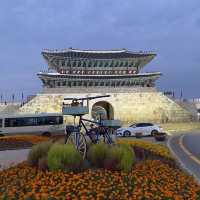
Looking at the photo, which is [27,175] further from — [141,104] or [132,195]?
[141,104]

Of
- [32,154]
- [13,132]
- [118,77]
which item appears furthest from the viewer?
[118,77]

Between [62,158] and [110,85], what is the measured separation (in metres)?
75.6

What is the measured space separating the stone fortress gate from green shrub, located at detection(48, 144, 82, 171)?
68.3 m

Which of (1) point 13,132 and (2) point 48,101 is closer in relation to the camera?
(1) point 13,132

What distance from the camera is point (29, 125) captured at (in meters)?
37.8

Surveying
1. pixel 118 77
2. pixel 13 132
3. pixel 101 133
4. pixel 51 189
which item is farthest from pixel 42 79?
pixel 51 189

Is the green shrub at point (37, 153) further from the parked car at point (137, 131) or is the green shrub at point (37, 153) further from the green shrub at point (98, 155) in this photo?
the parked car at point (137, 131)

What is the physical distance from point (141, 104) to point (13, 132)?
4915cm

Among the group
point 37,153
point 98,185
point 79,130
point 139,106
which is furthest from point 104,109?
point 98,185

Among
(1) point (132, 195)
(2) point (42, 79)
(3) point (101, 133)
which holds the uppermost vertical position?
(2) point (42, 79)

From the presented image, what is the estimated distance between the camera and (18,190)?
8844 millimetres

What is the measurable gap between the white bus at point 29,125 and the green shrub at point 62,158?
88.3 ft

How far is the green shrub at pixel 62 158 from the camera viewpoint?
10.3 m

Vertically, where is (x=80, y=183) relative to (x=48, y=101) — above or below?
below
